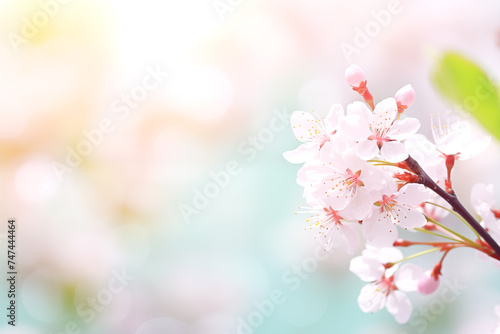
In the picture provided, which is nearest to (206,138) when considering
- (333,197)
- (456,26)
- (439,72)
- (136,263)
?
(136,263)

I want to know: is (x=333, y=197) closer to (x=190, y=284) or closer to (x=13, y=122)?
(x=190, y=284)

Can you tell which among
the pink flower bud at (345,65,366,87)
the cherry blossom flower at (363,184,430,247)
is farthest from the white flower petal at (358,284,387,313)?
the pink flower bud at (345,65,366,87)

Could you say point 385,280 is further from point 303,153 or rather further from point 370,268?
point 303,153

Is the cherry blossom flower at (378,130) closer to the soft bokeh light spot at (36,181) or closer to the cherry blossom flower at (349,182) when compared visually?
the cherry blossom flower at (349,182)

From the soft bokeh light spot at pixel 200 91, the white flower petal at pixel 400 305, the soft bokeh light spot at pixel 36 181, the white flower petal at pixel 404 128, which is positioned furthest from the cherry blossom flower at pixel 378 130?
the soft bokeh light spot at pixel 36 181

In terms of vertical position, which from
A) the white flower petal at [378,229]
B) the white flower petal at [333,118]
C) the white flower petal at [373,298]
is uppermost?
the white flower petal at [333,118]
